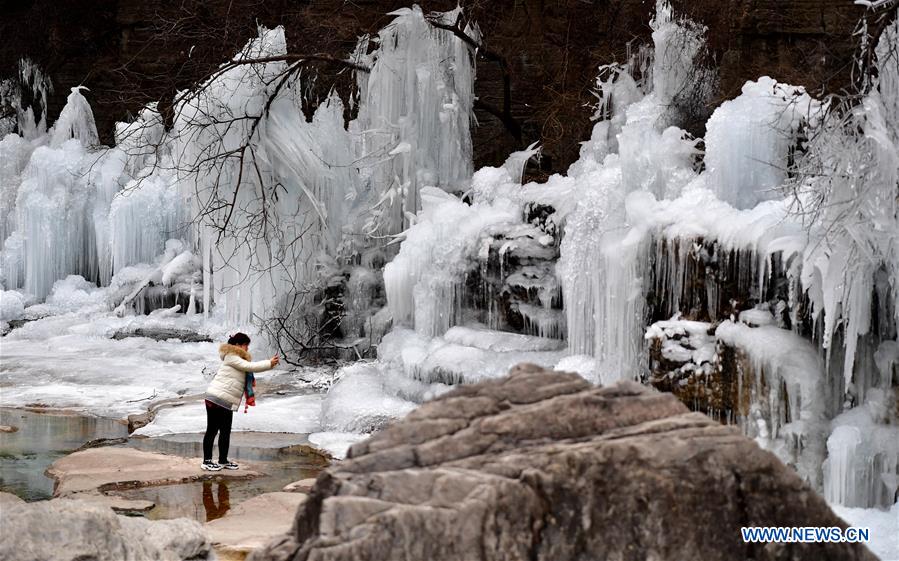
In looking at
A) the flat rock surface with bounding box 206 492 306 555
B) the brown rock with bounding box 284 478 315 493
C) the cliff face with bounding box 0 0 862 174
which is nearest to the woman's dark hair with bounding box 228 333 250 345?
the brown rock with bounding box 284 478 315 493

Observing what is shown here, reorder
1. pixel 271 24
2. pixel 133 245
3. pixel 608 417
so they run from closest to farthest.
Result: pixel 608 417 < pixel 133 245 < pixel 271 24

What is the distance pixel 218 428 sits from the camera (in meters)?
7.63

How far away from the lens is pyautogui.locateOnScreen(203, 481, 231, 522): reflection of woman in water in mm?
6441

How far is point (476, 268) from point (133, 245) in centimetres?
853

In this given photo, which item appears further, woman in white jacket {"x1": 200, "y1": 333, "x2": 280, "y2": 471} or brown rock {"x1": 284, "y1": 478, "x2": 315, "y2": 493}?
woman in white jacket {"x1": 200, "y1": 333, "x2": 280, "y2": 471}

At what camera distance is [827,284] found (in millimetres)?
6559

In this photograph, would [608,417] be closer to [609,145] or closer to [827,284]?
[827,284]

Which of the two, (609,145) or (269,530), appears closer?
(269,530)

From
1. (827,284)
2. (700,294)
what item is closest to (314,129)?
(700,294)

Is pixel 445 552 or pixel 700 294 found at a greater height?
pixel 700 294

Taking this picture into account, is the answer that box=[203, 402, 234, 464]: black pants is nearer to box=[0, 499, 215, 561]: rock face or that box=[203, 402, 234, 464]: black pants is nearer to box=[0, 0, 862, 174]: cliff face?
box=[0, 499, 215, 561]: rock face

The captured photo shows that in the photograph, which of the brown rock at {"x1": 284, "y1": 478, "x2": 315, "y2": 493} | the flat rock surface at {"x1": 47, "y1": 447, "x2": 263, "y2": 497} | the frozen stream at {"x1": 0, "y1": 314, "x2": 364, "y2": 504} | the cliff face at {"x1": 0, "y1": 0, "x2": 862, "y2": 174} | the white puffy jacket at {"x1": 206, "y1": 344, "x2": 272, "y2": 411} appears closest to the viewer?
the brown rock at {"x1": 284, "y1": 478, "x2": 315, "y2": 493}

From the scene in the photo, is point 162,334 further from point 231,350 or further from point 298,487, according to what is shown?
point 298,487

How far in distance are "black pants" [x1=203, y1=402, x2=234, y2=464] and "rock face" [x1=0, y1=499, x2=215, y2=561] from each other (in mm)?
2919
